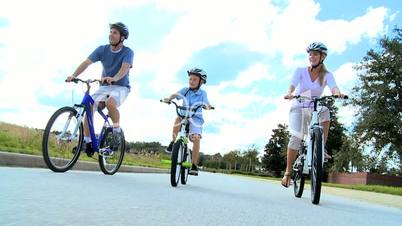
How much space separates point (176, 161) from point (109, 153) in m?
1.53

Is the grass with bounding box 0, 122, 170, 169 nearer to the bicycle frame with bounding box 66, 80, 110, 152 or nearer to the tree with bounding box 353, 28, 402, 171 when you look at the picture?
the bicycle frame with bounding box 66, 80, 110, 152

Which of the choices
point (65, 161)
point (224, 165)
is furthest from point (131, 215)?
point (224, 165)

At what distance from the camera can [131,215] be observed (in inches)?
164

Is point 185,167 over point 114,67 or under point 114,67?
under

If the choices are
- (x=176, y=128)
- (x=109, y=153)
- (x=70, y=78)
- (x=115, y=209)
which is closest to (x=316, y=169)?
(x=176, y=128)

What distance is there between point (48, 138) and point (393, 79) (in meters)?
44.1

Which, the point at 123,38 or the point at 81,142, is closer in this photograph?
the point at 81,142

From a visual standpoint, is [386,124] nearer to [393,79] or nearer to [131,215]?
[393,79]

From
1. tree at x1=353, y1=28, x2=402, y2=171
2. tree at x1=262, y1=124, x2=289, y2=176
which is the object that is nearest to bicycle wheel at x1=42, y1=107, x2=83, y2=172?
tree at x1=353, y1=28, x2=402, y2=171

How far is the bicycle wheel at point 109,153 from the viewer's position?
30.5 ft

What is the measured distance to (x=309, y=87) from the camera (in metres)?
8.46

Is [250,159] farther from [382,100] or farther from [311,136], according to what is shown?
[311,136]

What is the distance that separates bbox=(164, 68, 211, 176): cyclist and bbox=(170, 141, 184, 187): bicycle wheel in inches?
24.9

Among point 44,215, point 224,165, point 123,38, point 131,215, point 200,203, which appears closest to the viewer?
point 44,215
